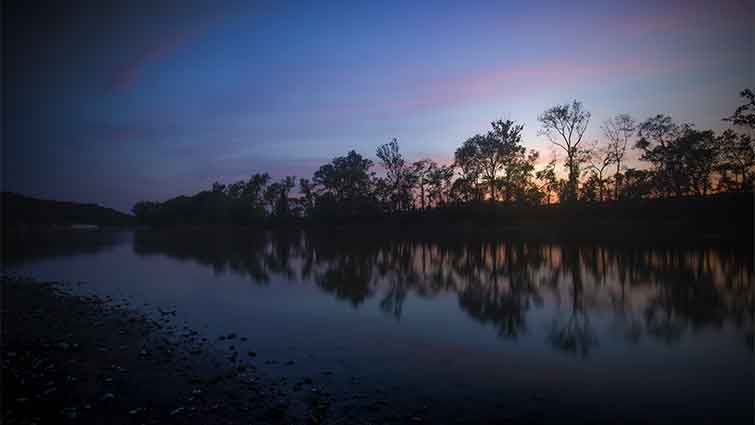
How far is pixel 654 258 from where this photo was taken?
25281 millimetres

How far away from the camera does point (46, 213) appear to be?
15538cm

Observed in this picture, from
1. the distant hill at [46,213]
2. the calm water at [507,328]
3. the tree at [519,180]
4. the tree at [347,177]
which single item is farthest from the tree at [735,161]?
the distant hill at [46,213]

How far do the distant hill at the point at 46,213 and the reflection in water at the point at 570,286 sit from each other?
15427 cm

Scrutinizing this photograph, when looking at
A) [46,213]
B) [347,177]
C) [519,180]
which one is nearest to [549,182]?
[519,180]

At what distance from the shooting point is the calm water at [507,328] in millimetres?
6745

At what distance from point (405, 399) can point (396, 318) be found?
20.0 feet

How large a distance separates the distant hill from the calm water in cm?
15606

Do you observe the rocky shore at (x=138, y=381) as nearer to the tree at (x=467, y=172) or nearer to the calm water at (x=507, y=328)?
the calm water at (x=507, y=328)

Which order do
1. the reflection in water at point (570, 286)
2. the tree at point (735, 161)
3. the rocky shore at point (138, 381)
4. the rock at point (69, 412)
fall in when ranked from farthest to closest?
the tree at point (735, 161) < the reflection in water at point (570, 286) < the rocky shore at point (138, 381) < the rock at point (69, 412)

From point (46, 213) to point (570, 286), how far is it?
204m

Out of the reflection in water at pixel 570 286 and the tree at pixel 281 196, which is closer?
the reflection in water at pixel 570 286

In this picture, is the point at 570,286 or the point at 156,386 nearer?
the point at 156,386

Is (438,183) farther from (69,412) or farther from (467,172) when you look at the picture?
(69,412)

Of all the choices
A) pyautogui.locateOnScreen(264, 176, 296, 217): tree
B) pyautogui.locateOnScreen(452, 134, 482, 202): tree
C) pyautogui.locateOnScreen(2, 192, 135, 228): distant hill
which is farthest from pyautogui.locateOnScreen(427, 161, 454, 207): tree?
A: pyautogui.locateOnScreen(2, 192, 135, 228): distant hill
